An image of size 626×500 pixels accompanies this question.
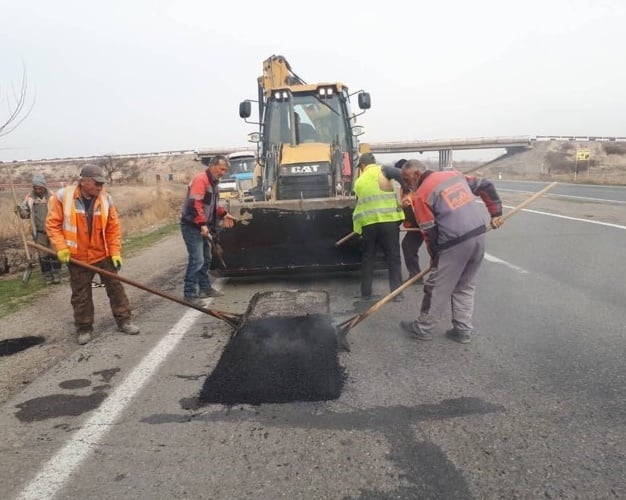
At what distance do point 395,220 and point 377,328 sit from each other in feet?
4.66

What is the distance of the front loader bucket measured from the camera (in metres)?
5.99

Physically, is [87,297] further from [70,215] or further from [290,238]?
[290,238]

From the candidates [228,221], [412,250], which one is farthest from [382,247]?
[228,221]

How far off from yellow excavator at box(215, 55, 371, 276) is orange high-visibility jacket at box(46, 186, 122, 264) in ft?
5.48

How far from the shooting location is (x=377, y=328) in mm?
4512

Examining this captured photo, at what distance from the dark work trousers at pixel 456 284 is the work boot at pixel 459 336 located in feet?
0.11

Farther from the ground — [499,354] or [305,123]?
[305,123]

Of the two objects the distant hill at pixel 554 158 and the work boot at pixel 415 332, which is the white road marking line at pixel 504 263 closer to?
the work boot at pixel 415 332

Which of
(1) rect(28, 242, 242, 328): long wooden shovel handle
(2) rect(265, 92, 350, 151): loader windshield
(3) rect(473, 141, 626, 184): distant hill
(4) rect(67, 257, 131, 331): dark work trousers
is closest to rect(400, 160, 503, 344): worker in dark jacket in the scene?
(1) rect(28, 242, 242, 328): long wooden shovel handle

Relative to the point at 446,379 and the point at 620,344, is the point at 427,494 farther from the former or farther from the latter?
the point at 620,344

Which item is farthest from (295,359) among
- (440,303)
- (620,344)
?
(620,344)

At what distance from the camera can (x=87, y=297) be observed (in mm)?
A: 4633

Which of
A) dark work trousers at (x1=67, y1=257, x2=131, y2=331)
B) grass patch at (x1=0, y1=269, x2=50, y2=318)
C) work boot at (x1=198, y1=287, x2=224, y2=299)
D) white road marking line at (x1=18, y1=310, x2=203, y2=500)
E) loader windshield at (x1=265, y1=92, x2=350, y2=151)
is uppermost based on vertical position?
loader windshield at (x1=265, y1=92, x2=350, y2=151)

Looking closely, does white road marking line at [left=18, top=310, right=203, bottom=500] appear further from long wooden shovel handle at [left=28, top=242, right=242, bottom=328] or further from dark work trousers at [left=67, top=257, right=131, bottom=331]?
dark work trousers at [left=67, top=257, right=131, bottom=331]
